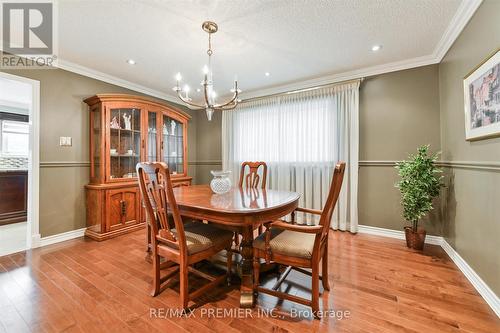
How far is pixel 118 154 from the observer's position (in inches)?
126

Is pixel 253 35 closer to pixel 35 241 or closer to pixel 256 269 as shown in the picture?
pixel 256 269

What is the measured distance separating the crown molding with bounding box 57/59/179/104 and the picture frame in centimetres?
441

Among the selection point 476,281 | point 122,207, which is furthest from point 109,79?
point 476,281

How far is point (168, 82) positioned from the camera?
11.8 feet

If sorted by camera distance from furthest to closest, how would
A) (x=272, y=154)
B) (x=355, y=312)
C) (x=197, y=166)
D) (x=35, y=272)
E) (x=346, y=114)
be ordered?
1. (x=197, y=166)
2. (x=272, y=154)
3. (x=346, y=114)
4. (x=35, y=272)
5. (x=355, y=312)

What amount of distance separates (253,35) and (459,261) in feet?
10.3

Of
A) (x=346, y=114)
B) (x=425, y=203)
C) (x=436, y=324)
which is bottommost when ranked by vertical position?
(x=436, y=324)

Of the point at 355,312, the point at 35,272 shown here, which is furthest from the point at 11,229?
the point at 355,312

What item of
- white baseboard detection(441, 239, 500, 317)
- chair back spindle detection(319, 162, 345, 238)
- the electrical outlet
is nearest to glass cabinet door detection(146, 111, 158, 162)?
the electrical outlet

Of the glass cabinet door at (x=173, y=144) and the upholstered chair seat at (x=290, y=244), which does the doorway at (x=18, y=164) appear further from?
the upholstered chair seat at (x=290, y=244)

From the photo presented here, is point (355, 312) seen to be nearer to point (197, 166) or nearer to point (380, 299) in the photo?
point (380, 299)

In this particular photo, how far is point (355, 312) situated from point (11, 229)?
4851 mm

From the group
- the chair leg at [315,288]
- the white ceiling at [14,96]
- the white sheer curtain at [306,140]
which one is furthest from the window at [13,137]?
the chair leg at [315,288]

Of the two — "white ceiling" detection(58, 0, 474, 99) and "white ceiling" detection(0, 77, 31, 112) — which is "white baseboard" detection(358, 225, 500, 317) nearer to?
"white ceiling" detection(58, 0, 474, 99)
